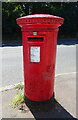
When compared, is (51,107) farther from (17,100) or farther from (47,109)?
(17,100)

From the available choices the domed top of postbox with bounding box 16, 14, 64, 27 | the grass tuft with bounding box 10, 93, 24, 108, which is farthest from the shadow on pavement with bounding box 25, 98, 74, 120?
the domed top of postbox with bounding box 16, 14, 64, 27

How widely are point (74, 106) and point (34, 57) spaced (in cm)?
119

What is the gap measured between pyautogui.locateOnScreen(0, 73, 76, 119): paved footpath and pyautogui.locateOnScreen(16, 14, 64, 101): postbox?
0.18 meters

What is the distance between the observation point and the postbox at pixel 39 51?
2.50 metres

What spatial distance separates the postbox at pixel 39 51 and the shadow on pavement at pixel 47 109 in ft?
0.31

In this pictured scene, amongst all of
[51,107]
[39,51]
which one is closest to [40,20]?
[39,51]

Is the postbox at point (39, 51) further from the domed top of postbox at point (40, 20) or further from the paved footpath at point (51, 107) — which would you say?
the paved footpath at point (51, 107)

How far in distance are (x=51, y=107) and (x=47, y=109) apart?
94 millimetres

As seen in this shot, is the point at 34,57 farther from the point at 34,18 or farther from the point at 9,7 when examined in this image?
the point at 9,7

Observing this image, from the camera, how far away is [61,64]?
621cm

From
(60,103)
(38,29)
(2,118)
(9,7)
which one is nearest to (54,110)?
(60,103)

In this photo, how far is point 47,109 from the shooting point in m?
2.75

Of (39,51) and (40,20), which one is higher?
(40,20)

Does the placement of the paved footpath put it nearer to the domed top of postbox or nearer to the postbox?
the postbox
